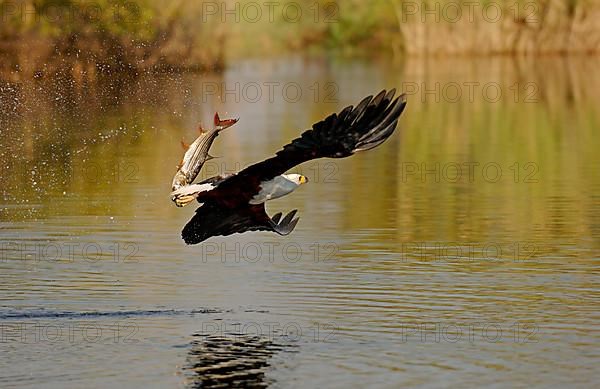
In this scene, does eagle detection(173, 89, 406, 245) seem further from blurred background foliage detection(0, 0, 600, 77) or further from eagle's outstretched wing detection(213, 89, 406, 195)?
blurred background foliage detection(0, 0, 600, 77)

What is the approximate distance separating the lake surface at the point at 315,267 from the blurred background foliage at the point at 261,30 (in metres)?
8.35

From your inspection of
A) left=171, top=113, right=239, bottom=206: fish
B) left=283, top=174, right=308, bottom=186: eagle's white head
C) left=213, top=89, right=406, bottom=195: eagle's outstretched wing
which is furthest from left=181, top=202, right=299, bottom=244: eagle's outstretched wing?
left=213, top=89, right=406, bottom=195: eagle's outstretched wing

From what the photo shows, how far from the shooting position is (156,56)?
125 feet

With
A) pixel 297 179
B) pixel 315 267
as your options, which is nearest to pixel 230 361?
pixel 297 179

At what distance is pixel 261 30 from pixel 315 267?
51.2 metres

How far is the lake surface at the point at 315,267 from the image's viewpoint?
10172mm

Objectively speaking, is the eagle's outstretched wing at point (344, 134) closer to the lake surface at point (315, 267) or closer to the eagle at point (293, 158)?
the eagle at point (293, 158)

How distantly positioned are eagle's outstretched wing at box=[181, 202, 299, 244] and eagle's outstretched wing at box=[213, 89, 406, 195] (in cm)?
62

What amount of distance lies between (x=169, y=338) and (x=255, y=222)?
3.49 ft

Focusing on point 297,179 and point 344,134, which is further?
point 297,179

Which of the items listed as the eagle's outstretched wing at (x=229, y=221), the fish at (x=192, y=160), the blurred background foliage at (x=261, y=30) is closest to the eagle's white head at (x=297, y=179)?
the eagle's outstretched wing at (x=229, y=221)

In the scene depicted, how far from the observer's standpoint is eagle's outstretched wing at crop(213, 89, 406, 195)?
34.1 feet

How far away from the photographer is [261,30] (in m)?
64.4

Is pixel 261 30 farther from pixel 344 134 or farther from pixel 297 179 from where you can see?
pixel 344 134
